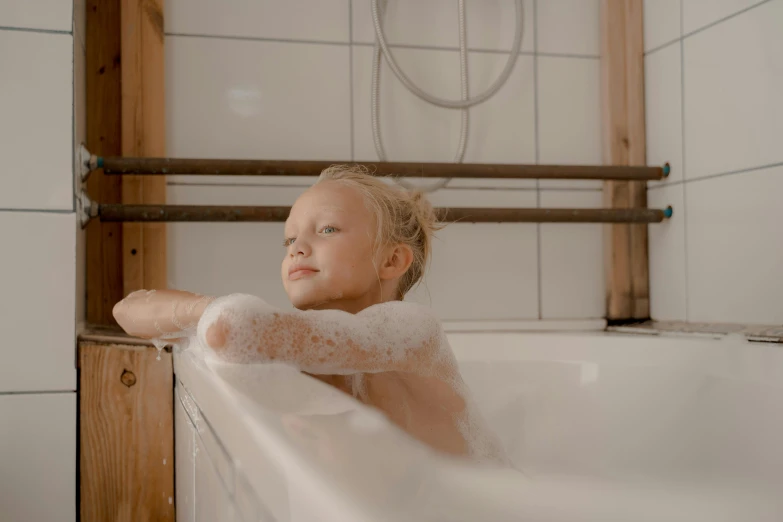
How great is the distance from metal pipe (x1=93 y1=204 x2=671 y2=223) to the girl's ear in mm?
537

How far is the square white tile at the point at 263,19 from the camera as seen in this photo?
159 cm

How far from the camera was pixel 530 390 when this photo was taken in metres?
1.37

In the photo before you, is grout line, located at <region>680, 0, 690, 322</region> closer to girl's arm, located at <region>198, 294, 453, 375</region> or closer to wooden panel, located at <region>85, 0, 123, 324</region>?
girl's arm, located at <region>198, 294, 453, 375</region>

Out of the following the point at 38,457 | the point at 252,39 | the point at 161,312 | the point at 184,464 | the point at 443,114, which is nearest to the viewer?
the point at 161,312

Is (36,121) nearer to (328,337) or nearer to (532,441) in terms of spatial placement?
(328,337)

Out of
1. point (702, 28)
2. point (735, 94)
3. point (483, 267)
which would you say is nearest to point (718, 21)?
point (702, 28)

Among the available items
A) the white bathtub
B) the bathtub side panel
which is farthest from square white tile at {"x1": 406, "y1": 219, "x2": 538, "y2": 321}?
the bathtub side panel

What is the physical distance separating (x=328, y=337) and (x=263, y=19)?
1.17 meters

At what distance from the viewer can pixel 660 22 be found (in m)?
1.71

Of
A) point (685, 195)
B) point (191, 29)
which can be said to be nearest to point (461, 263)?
point (685, 195)

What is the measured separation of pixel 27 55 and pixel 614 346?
4.04ft

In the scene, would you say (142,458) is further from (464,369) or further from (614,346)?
(614,346)

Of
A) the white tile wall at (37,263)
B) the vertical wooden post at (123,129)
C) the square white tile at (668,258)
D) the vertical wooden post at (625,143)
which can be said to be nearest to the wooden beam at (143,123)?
the vertical wooden post at (123,129)

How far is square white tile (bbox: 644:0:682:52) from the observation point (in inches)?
65.4
